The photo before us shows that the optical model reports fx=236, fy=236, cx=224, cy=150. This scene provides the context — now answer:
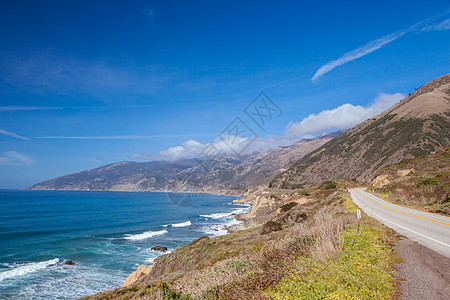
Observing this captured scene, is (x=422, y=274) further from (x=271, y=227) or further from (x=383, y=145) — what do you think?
(x=383, y=145)

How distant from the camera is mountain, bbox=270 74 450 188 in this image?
77.6 meters

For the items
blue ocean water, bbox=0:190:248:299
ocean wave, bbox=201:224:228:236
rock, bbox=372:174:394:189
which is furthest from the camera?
ocean wave, bbox=201:224:228:236

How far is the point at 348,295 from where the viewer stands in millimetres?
4023

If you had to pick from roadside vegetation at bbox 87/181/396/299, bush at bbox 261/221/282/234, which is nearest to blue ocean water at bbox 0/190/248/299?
bush at bbox 261/221/282/234

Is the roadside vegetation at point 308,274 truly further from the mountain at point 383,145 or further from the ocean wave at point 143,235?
the mountain at point 383,145

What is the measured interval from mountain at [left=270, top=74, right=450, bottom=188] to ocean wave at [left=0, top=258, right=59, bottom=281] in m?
78.5

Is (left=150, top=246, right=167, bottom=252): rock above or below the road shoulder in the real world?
below

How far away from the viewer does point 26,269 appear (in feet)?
101

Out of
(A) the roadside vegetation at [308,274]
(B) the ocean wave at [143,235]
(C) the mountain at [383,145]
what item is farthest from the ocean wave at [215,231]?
(C) the mountain at [383,145]

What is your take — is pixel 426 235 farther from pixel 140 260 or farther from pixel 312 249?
pixel 140 260

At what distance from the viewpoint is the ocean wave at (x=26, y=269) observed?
28.7 metres

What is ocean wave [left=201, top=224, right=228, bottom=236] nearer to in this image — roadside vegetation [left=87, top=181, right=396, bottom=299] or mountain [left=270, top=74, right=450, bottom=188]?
roadside vegetation [left=87, top=181, right=396, bottom=299]

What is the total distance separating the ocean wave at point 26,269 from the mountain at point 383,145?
78.5 metres

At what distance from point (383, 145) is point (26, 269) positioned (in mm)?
111513
